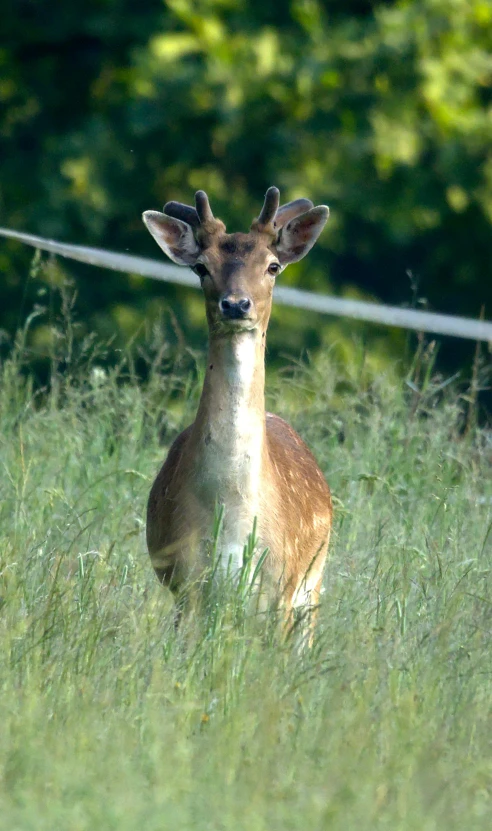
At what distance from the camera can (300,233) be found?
605 centimetres

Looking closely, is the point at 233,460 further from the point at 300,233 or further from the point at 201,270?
the point at 300,233

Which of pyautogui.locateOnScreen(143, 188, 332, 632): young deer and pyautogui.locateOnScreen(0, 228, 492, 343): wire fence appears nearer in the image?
pyautogui.locateOnScreen(143, 188, 332, 632): young deer

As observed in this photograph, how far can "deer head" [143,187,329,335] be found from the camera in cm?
541

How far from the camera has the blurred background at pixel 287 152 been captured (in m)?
13.1

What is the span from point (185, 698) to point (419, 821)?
90cm

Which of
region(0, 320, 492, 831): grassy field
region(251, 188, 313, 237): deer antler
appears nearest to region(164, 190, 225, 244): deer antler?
region(251, 188, 313, 237): deer antler

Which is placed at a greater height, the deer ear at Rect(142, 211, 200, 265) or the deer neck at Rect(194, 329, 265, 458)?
the deer ear at Rect(142, 211, 200, 265)

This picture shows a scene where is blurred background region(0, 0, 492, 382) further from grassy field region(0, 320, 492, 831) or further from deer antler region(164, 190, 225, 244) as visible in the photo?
deer antler region(164, 190, 225, 244)

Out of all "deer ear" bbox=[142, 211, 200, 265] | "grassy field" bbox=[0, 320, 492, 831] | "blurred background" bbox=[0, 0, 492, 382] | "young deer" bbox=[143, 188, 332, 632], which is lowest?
"grassy field" bbox=[0, 320, 492, 831]

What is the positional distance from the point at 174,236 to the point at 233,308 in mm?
784

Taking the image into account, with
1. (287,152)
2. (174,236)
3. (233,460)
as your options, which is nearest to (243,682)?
(233,460)

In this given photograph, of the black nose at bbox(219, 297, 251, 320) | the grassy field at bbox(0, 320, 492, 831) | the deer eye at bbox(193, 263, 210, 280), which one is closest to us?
the grassy field at bbox(0, 320, 492, 831)

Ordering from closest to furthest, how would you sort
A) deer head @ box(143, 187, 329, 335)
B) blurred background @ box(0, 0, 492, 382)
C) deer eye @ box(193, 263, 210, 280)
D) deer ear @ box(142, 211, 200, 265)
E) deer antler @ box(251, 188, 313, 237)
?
deer head @ box(143, 187, 329, 335), deer eye @ box(193, 263, 210, 280), deer antler @ box(251, 188, 313, 237), deer ear @ box(142, 211, 200, 265), blurred background @ box(0, 0, 492, 382)

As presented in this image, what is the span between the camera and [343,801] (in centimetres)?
350
